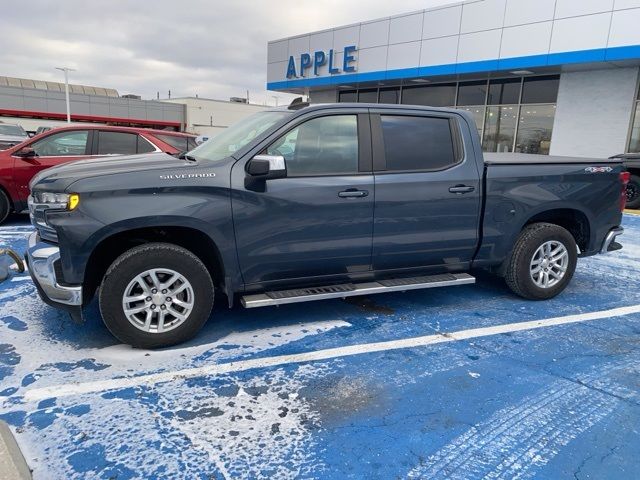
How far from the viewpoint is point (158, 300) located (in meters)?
3.47

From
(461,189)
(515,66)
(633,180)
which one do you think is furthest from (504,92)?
(461,189)

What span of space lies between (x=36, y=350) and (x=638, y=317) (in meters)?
5.28

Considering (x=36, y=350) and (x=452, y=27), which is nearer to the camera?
(x=36, y=350)

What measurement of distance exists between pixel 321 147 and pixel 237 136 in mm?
787

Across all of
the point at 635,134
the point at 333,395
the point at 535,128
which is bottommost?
the point at 333,395

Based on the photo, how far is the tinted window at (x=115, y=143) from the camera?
8023mm

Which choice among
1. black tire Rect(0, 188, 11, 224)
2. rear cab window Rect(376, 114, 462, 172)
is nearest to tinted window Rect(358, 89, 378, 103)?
black tire Rect(0, 188, 11, 224)

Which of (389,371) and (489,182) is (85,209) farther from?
(489,182)

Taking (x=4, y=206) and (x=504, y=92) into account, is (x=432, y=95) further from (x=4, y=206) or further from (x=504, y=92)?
(x=4, y=206)

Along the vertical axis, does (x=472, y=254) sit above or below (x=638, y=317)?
above

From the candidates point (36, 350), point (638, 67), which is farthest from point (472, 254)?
point (638, 67)

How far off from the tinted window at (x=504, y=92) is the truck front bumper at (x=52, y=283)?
16.1 metres

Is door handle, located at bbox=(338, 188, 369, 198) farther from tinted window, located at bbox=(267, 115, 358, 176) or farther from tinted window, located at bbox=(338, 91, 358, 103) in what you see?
tinted window, located at bbox=(338, 91, 358, 103)

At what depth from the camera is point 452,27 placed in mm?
16078
